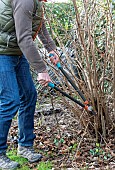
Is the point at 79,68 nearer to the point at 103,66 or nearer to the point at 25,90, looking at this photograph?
the point at 103,66

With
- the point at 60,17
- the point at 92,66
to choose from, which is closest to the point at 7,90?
the point at 92,66

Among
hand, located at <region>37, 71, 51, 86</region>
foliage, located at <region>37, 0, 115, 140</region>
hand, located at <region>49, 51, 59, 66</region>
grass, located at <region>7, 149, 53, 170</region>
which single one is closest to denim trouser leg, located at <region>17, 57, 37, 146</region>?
grass, located at <region>7, 149, 53, 170</region>

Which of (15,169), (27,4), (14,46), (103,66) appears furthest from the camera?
(103,66)

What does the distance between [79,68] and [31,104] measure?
0.74 meters

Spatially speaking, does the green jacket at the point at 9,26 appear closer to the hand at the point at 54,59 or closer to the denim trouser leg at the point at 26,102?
the denim trouser leg at the point at 26,102

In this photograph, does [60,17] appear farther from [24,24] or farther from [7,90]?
[24,24]

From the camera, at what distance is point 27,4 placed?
9.50 feet

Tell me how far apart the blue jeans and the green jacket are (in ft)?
0.30

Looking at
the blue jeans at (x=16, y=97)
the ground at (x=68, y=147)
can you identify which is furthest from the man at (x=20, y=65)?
the ground at (x=68, y=147)

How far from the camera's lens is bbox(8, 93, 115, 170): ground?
354 cm

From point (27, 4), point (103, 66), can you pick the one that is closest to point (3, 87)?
point (27, 4)

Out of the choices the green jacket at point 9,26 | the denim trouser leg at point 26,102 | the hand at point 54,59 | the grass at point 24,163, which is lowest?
the grass at point 24,163

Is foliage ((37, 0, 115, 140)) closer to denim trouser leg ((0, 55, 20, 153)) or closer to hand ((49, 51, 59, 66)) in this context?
hand ((49, 51, 59, 66))

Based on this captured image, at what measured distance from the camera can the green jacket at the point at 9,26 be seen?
9.94 feet
